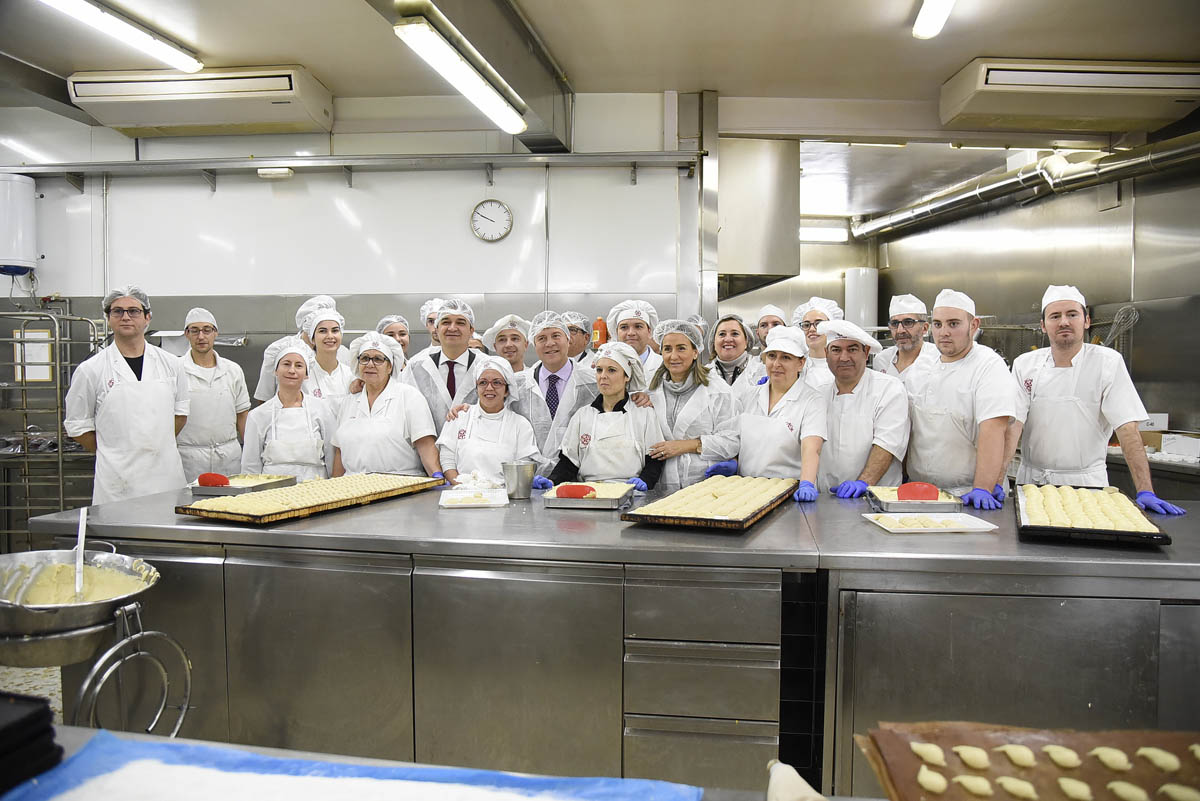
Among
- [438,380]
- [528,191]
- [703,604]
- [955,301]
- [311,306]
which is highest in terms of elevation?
[528,191]

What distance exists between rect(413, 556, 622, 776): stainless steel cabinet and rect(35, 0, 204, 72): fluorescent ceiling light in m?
3.61

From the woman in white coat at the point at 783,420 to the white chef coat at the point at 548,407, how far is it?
85 cm

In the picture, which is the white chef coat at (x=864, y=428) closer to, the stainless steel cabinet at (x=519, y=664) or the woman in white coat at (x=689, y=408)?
the woman in white coat at (x=689, y=408)

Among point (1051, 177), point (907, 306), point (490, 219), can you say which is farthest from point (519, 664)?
point (1051, 177)

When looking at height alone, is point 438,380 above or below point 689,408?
above

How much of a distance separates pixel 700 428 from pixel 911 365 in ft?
4.13

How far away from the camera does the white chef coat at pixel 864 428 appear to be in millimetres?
3027

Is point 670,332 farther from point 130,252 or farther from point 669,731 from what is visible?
point 130,252

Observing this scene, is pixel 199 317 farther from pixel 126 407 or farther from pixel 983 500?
pixel 983 500

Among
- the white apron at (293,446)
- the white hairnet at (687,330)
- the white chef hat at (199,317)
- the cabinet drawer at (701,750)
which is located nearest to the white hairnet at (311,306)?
the white chef hat at (199,317)

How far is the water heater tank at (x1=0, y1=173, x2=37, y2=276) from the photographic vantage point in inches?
207

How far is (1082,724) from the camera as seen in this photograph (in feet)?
6.18

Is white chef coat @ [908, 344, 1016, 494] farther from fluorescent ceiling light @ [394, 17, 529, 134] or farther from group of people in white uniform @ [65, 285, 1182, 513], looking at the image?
fluorescent ceiling light @ [394, 17, 529, 134]

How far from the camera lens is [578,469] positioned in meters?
3.25
